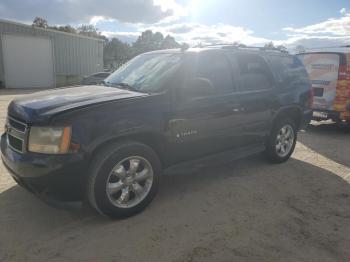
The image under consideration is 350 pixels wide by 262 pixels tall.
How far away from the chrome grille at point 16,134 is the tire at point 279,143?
12.1 ft

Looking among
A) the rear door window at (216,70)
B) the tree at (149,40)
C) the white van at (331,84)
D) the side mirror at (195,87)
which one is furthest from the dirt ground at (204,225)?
the tree at (149,40)

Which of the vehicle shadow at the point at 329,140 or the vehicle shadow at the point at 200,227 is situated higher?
the vehicle shadow at the point at 329,140

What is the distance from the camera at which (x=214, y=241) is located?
10.3 feet

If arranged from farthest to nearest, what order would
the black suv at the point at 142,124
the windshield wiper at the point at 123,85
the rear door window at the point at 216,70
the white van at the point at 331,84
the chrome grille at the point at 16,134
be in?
the white van at the point at 331,84 → the rear door window at the point at 216,70 → the windshield wiper at the point at 123,85 → the chrome grille at the point at 16,134 → the black suv at the point at 142,124

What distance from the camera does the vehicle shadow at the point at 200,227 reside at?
2957 mm

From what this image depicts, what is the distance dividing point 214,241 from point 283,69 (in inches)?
134

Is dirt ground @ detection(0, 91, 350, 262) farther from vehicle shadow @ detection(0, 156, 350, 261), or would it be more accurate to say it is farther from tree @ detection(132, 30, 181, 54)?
tree @ detection(132, 30, 181, 54)

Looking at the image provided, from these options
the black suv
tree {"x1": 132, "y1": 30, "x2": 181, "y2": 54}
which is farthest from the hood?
tree {"x1": 132, "y1": 30, "x2": 181, "y2": 54}

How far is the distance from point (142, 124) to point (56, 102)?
2.99 feet

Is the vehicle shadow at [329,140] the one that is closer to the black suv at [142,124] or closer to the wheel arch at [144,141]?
the black suv at [142,124]

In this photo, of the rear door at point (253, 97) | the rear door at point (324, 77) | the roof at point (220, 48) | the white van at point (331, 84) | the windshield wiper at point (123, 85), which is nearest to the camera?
the windshield wiper at point (123, 85)

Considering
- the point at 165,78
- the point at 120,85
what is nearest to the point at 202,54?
the point at 165,78

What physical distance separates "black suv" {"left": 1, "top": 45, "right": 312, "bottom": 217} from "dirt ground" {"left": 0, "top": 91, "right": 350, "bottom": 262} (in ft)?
1.24

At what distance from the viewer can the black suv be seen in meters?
3.06
